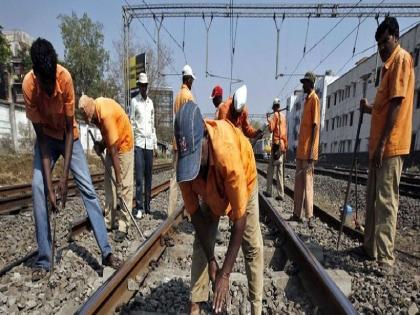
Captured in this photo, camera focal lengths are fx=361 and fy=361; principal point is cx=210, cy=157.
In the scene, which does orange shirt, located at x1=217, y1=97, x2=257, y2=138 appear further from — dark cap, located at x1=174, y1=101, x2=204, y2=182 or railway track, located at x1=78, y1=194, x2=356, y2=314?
dark cap, located at x1=174, y1=101, x2=204, y2=182

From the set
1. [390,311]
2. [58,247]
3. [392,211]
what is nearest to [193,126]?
[390,311]

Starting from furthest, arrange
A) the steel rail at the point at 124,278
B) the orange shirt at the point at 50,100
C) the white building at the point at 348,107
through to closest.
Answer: the white building at the point at 348,107
the orange shirt at the point at 50,100
the steel rail at the point at 124,278

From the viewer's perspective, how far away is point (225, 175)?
1963 mm

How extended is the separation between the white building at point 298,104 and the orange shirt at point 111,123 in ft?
128

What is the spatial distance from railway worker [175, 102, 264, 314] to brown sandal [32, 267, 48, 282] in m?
1.51

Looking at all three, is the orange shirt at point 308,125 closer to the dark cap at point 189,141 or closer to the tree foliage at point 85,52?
the dark cap at point 189,141

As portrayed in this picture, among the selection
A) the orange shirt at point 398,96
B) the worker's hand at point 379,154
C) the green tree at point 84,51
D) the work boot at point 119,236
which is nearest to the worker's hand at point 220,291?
the worker's hand at point 379,154

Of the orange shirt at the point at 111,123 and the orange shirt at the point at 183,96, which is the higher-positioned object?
the orange shirt at the point at 183,96

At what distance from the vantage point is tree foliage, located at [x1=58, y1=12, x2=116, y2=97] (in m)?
53.5

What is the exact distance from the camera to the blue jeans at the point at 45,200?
338cm

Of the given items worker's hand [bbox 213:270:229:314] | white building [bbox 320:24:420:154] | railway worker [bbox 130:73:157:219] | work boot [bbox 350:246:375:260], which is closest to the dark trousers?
railway worker [bbox 130:73:157:219]

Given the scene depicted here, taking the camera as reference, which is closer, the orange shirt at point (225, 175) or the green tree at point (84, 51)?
the orange shirt at point (225, 175)

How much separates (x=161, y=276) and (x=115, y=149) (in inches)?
68.5

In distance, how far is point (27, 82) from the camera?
3.19 meters
